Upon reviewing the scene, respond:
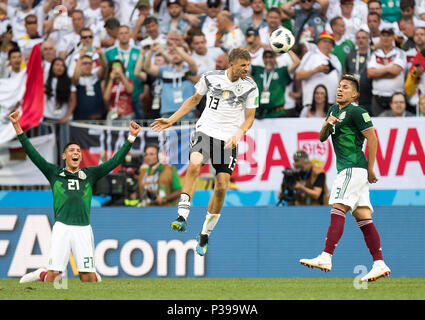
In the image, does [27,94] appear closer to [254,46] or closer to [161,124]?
[254,46]

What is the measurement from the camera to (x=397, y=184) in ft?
53.5

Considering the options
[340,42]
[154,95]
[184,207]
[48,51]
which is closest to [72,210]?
[184,207]

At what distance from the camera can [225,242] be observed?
628 inches

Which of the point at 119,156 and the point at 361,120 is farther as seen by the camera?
the point at 119,156

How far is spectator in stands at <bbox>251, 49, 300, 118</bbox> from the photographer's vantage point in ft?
56.6

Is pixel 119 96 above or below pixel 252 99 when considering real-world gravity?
below

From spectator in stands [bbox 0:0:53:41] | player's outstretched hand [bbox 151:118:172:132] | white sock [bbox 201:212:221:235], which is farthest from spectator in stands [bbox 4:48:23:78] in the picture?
white sock [bbox 201:212:221:235]

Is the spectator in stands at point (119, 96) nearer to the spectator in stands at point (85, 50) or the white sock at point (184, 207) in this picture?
the spectator in stands at point (85, 50)

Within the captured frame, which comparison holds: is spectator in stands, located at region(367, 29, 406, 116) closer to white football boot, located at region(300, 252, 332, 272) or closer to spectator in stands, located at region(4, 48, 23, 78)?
white football boot, located at region(300, 252, 332, 272)

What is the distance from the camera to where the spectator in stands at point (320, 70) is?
17.4 meters

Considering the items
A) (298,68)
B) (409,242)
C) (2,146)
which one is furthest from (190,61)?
(409,242)

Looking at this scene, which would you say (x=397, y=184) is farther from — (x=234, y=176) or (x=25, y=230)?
(x=25, y=230)

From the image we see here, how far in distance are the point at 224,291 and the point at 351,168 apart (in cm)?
226

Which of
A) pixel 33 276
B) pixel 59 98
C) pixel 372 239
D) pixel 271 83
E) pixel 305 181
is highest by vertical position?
pixel 271 83
